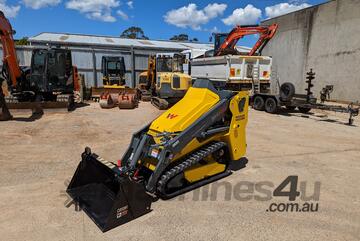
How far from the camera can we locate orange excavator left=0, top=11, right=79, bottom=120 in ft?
33.9

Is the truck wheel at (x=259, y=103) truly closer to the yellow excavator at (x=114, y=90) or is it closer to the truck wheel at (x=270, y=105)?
the truck wheel at (x=270, y=105)

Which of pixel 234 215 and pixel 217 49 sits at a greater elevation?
pixel 217 49

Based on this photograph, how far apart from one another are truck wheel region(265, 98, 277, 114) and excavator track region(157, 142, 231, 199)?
7904mm

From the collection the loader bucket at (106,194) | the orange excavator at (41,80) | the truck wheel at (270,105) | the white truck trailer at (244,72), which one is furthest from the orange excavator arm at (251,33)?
the loader bucket at (106,194)

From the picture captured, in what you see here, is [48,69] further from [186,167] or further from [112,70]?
[186,167]

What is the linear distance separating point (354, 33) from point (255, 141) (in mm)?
11537

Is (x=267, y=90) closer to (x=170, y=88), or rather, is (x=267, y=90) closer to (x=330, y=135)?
(x=170, y=88)

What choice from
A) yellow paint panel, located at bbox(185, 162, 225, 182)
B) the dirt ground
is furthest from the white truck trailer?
yellow paint panel, located at bbox(185, 162, 225, 182)

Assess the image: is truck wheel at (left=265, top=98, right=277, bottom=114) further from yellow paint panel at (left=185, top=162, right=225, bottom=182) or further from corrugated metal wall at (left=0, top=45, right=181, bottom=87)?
corrugated metal wall at (left=0, top=45, right=181, bottom=87)

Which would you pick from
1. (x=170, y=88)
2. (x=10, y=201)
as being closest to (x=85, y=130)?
(x=10, y=201)

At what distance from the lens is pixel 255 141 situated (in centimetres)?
685

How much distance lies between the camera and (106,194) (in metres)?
3.60

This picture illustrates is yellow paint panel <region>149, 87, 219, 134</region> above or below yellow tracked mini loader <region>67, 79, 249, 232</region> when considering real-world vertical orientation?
above

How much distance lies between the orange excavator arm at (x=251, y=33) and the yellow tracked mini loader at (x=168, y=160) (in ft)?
35.3
